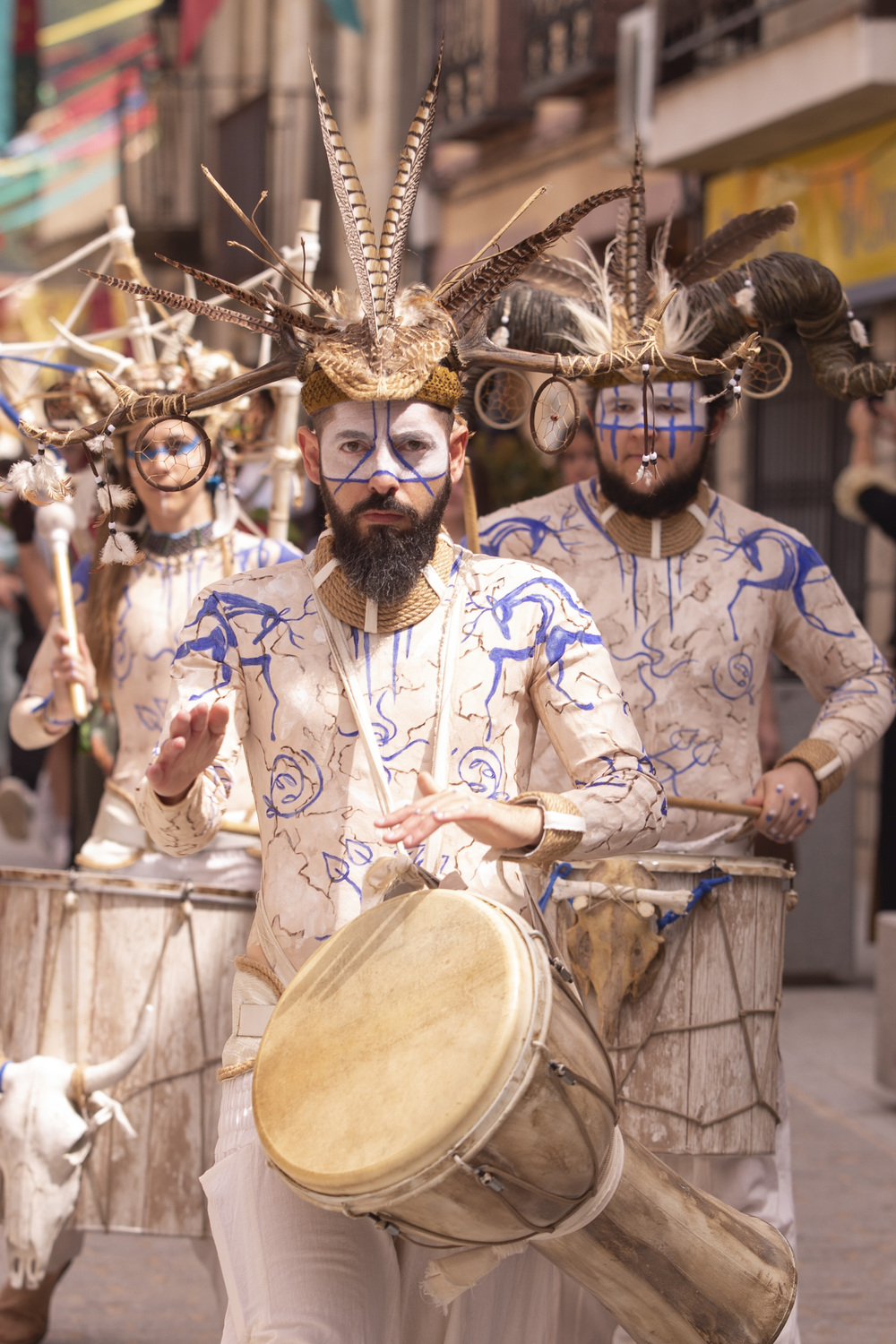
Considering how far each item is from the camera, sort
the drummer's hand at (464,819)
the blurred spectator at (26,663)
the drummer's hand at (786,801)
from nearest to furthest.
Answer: the drummer's hand at (464,819) < the drummer's hand at (786,801) < the blurred spectator at (26,663)

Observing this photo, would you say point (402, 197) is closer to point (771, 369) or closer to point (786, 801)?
point (771, 369)

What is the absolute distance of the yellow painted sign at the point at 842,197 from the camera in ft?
34.0

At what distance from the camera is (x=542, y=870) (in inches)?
119

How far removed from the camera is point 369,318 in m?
3.10

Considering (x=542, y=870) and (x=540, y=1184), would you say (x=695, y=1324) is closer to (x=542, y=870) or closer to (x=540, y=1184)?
(x=540, y=1184)

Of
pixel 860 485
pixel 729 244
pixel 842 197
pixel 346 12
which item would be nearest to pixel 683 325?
pixel 729 244

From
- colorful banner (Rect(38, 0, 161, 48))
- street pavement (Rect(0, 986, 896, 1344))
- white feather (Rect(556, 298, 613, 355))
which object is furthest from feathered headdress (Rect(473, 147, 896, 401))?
colorful banner (Rect(38, 0, 161, 48))

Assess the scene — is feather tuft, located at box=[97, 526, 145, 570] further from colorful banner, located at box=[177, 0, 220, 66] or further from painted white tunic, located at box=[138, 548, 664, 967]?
colorful banner, located at box=[177, 0, 220, 66]

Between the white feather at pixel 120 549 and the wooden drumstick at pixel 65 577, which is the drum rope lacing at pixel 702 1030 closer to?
the white feather at pixel 120 549

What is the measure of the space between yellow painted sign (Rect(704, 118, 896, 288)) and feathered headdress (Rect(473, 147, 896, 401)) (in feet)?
18.4

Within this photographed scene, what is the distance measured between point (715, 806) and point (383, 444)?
50.1 inches

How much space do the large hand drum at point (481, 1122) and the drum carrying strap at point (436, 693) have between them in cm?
23

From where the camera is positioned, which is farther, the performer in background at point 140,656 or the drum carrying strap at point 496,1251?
the performer in background at point 140,656

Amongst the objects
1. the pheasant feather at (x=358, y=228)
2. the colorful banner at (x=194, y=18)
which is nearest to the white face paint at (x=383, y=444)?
the pheasant feather at (x=358, y=228)
